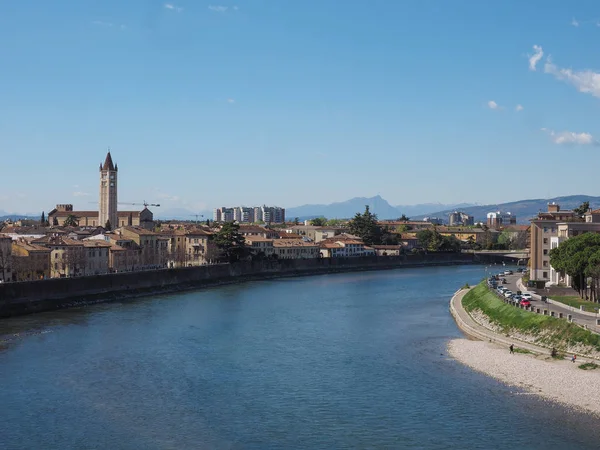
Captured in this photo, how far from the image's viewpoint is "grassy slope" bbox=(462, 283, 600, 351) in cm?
3434

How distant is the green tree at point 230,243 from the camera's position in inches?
3679

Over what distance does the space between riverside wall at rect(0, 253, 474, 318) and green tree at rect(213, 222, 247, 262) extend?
203 centimetres

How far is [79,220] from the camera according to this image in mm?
145875

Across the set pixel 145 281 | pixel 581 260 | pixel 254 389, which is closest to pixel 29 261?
pixel 145 281

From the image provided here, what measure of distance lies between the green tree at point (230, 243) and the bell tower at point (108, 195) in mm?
48142

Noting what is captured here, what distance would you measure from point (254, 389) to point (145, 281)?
41.1 metres

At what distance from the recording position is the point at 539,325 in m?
38.2

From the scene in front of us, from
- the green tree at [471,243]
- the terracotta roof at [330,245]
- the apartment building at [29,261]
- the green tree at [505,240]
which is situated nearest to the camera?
the apartment building at [29,261]

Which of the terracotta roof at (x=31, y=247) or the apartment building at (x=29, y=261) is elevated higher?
the terracotta roof at (x=31, y=247)

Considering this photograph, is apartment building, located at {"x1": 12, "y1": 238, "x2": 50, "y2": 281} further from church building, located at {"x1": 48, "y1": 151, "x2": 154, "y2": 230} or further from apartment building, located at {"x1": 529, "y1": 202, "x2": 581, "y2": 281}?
church building, located at {"x1": 48, "y1": 151, "x2": 154, "y2": 230}

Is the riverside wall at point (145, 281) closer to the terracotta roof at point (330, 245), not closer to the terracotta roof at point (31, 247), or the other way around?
the terracotta roof at point (330, 245)

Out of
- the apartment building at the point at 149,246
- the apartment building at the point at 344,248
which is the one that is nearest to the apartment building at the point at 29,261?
the apartment building at the point at 149,246

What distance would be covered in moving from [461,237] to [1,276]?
13609 centimetres

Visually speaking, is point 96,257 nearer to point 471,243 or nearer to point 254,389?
point 254,389
